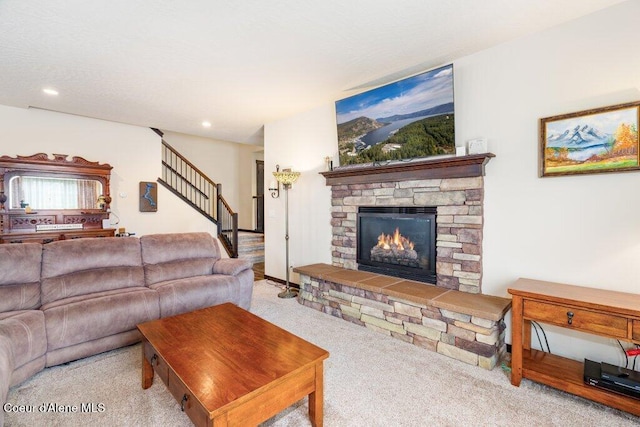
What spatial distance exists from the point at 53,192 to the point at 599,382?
6.59 meters

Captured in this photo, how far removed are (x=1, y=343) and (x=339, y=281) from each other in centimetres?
267

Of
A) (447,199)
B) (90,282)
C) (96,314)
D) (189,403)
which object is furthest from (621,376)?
(90,282)

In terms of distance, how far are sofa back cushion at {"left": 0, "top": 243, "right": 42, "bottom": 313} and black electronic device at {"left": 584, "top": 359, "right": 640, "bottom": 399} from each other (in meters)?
4.13

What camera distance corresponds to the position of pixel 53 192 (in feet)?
15.0

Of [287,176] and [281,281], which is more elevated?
[287,176]

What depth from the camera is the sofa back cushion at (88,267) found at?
2645 millimetres

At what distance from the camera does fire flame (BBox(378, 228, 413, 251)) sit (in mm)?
3323

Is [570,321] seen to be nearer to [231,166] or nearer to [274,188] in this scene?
[274,188]

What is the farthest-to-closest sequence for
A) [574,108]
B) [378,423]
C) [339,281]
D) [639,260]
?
[339,281]
[574,108]
[639,260]
[378,423]

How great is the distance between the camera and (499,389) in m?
2.09

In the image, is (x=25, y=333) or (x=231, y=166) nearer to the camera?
(x=25, y=333)

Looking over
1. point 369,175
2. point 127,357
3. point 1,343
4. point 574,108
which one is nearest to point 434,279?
point 369,175

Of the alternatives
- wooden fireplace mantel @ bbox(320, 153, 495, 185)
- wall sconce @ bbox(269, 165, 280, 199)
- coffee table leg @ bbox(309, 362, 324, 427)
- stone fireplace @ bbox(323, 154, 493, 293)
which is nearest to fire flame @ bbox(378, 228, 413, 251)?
stone fireplace @ bbox(323, 154, 493, 293)

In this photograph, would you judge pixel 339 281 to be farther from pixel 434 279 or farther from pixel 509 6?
pixel 509 6
